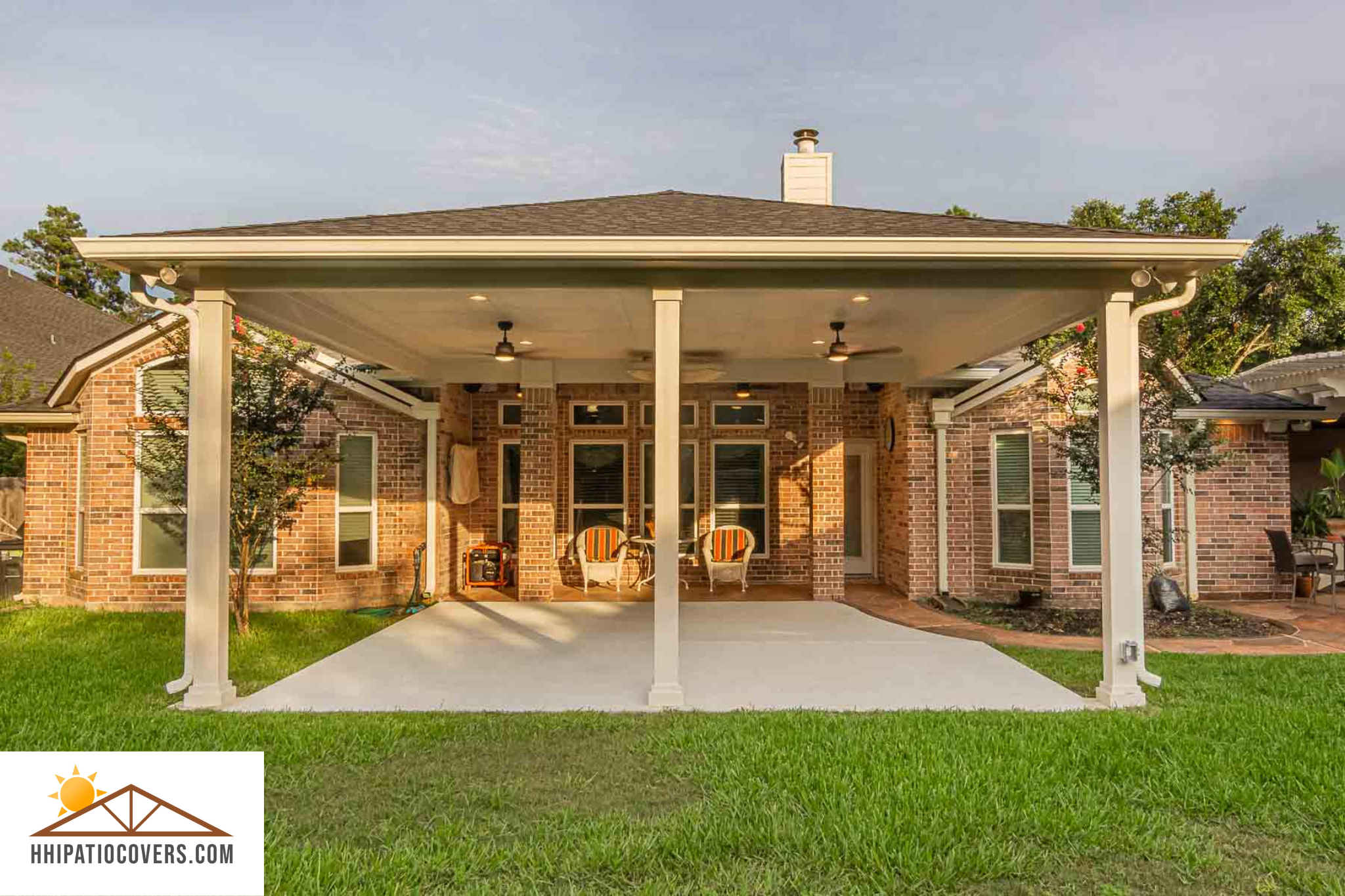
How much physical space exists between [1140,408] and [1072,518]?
5.78ft

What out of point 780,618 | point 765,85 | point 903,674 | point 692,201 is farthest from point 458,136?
point 903,674

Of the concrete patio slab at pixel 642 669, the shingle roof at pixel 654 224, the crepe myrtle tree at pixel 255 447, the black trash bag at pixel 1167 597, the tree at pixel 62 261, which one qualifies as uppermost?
the tree at pixel 62 261

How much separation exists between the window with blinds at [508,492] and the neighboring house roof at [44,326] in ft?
24.5

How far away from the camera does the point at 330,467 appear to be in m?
8.70

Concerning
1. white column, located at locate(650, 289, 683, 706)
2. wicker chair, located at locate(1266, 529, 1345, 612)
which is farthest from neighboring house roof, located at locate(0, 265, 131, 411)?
wicker chair, located at locate(1266, 529, 1345, 612)

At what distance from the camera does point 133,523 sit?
8781mm

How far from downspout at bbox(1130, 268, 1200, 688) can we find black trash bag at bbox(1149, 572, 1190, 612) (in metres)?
3.48

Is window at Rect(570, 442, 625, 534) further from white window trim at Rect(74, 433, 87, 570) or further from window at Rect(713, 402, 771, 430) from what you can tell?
white window trim at Rect(74, 433, 87, 570)

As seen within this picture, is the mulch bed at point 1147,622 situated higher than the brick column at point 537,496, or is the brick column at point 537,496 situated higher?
the brick column at point 537,496

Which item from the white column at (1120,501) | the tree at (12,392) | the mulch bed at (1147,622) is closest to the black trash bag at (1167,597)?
the mulch bed at (1147,622)

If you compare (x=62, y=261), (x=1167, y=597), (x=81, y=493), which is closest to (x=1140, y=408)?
(x=1167, y=597)

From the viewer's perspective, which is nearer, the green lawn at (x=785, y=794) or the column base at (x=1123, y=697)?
the green lawn at (x=785, y=794)

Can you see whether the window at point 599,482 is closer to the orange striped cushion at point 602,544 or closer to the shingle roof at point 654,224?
the orange striped cushion at point 602,544

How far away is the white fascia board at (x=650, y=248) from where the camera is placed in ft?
15.2
